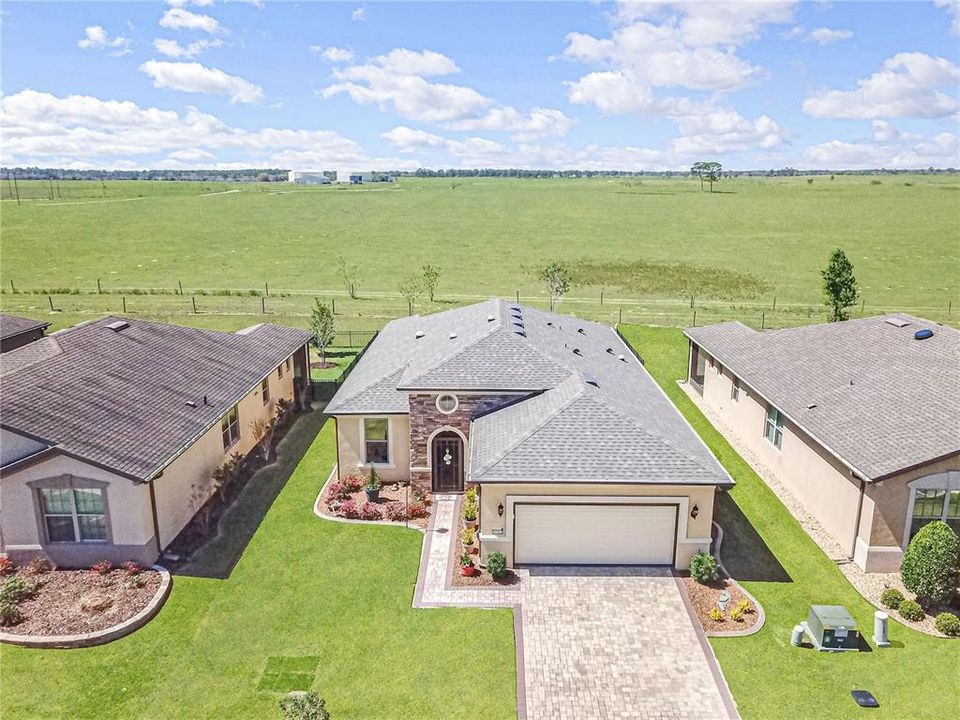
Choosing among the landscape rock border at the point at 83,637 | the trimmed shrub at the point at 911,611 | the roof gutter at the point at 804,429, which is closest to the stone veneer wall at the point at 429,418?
Answer: the landscape rock border at the point at 83,637

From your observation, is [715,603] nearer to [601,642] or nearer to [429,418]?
[601,642]

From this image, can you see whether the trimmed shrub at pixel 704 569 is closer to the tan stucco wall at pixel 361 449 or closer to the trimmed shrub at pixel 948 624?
the trimmed shrub at pixel 948 624

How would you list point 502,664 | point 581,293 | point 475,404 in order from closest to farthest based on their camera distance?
point 502,664 < point 475,404 < point 581,293

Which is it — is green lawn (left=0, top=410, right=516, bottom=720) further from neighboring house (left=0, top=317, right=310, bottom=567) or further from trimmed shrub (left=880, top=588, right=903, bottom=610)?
trimmed shrub (left=880, top=588, right=903, bottom=610)

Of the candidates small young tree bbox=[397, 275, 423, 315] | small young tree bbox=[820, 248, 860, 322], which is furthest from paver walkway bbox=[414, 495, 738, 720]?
small young tree bbox=[397, 275, 423, 315]

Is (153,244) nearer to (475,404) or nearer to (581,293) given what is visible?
(581,293)

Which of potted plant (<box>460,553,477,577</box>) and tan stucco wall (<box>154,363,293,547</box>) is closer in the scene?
potted plant (<box>460,553,477,577</box>)

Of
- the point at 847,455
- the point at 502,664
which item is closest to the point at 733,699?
the point at 502,664
